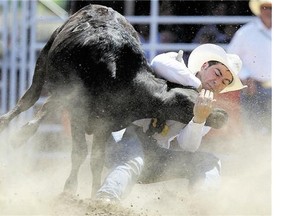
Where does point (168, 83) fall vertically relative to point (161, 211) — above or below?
above

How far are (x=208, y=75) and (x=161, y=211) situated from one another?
80 cm

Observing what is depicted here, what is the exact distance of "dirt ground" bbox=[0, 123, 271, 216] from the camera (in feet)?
15.4

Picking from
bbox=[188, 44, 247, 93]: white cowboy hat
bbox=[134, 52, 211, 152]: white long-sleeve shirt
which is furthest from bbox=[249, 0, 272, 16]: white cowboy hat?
bbox=[134, 52, 211, 152]: white long-sleeve shirt

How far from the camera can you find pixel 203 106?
4645mm

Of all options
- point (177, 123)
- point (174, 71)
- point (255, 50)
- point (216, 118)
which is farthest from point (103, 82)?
point (255, 50)

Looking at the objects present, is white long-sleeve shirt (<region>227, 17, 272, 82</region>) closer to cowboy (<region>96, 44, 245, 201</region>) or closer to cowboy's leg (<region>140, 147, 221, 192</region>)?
cowboy (<region>96, 44, 245, 201</region>)

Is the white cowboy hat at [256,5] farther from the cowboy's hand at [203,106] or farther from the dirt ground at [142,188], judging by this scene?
the cowboy's hand at [203,106]

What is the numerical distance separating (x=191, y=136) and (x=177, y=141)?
0.84 ft

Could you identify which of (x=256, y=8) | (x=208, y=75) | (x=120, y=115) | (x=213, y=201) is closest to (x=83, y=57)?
(x=120, y=115)

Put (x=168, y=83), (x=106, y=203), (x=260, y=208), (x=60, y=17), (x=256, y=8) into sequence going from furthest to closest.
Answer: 1. (x=60, y=17)
2. (x=256, y=8)
3. (x=260, y=208)
4. (x=168, y=83)
5. (x=106, y=203)

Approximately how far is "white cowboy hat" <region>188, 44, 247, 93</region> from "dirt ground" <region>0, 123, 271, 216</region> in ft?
2.10

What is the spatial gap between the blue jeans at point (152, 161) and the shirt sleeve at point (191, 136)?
41 mm

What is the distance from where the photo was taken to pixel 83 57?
4.78 m
